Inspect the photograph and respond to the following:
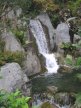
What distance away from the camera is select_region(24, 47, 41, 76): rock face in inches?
615

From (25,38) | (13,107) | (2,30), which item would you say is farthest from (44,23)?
(13,107)

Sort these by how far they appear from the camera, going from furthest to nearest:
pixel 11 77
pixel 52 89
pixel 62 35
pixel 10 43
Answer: pixel 62 35 < pixel 10 43 < pixel 52 89 < pixel 11 77

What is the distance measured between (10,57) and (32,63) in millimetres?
1694

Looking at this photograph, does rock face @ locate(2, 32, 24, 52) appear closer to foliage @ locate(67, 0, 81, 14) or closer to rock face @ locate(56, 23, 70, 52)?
rock face @ locate(56, 23, 70, 52)

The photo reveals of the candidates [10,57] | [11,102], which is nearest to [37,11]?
[10,57]

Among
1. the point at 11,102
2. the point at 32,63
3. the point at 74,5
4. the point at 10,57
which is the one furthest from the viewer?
the point at 74,5

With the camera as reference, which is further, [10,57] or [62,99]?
[10,57]

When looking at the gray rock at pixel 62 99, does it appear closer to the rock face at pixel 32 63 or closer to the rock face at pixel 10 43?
the rock face at pixel 32 63

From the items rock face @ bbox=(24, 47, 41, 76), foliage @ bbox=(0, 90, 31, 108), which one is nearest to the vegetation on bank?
rock face @ bbox=(24, 47, 41, 76)

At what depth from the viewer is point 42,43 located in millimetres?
18234

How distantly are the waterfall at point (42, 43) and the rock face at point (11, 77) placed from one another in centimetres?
407

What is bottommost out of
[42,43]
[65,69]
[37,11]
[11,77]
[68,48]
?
[65,69]

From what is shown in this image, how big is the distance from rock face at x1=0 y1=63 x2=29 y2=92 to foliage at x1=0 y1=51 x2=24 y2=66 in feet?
3.73

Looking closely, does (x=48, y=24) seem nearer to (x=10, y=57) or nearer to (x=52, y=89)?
(x=10, y=57)
